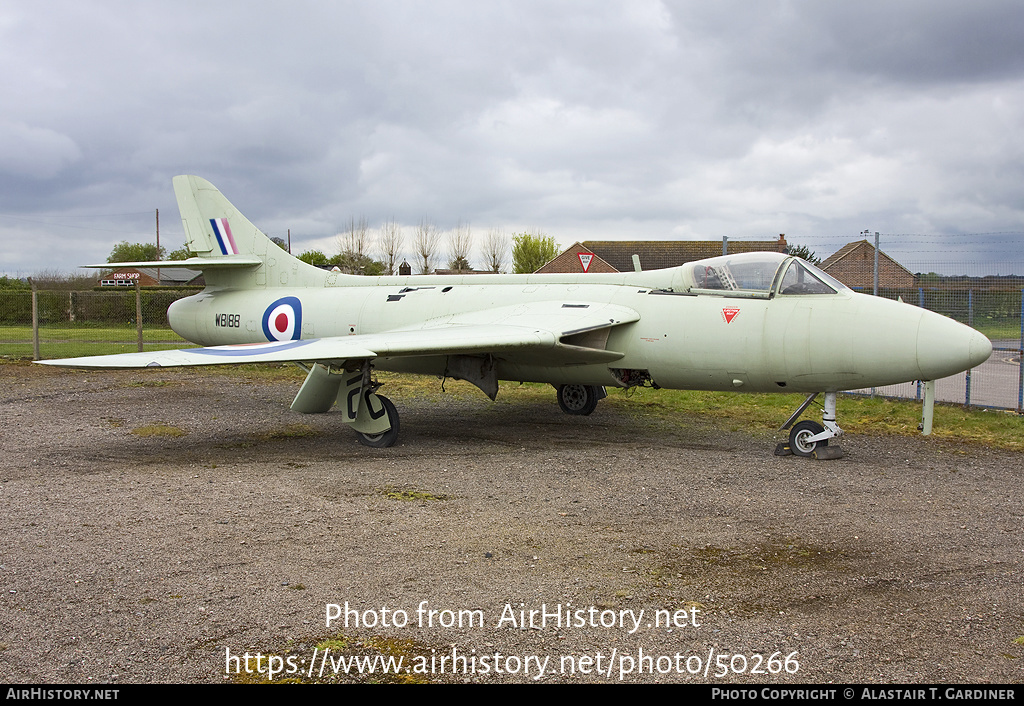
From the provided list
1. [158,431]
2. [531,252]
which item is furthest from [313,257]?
[158,431]

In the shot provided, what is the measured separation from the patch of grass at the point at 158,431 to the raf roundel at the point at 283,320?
214cm

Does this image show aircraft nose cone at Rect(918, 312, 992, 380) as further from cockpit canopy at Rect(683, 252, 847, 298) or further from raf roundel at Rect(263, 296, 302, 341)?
raf roundel at Rect(263, 296, 302, 341)

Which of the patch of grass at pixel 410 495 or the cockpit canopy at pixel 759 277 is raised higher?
the cockpit canopy at pixel 759 277

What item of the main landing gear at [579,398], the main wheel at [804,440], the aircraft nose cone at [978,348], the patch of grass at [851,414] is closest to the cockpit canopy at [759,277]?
the aircraft nose cone at [978,348]

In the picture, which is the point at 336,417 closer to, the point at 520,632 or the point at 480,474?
the point at 480,474

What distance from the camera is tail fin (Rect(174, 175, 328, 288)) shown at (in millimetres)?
13062

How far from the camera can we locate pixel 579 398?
12.1 m

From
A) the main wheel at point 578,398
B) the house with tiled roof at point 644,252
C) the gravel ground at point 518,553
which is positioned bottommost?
the gravel ground at point 518,553

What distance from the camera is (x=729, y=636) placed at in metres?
3.96

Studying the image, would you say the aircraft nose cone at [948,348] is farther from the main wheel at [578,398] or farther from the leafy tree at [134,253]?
the leafy tree at [134,253]

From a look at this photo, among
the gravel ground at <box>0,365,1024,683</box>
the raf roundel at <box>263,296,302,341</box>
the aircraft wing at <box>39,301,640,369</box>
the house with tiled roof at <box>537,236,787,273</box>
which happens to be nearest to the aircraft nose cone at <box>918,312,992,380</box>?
the gravel ground at <box>0,365,1024,683</box>

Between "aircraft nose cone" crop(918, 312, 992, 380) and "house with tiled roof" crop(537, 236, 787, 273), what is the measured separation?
60.0 feet

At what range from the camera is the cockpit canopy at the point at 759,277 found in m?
8.50
